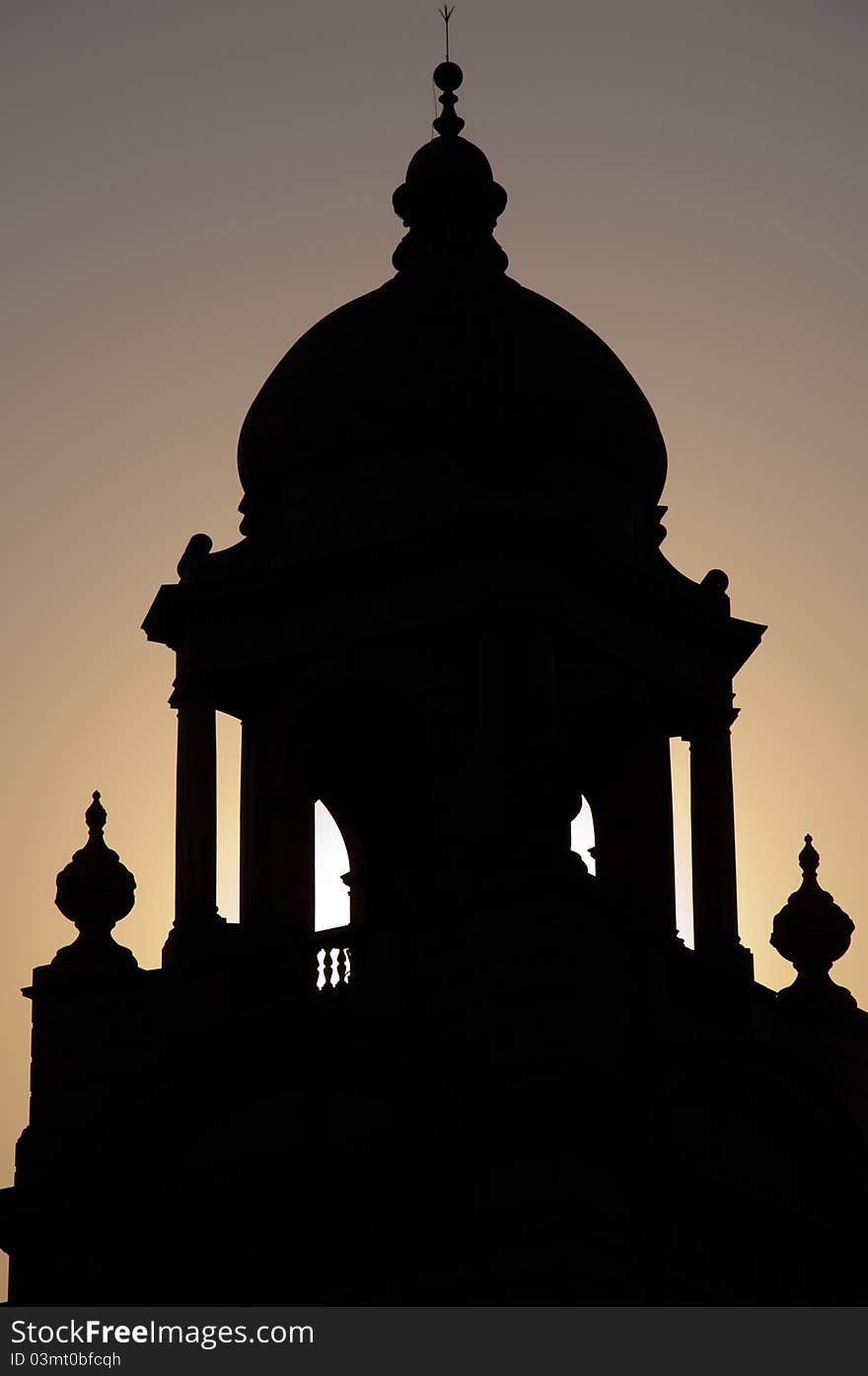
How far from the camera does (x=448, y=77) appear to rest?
169 ft

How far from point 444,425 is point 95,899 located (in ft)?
26.2

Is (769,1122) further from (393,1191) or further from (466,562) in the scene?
(466,562)

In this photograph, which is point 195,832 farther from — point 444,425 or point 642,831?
point 444,425

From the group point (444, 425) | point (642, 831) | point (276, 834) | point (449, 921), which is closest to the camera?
point (449, 921)

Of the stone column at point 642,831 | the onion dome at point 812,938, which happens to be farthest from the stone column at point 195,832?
the onion dome at point 812,938

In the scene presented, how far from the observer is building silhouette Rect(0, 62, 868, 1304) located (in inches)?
1638

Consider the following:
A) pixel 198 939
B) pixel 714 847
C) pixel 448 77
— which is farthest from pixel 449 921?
pixel 448 77

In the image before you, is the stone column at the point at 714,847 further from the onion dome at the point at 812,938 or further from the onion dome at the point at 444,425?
the onion dome at the point at 444,425

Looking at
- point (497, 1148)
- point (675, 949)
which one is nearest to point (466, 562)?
point (675, 949)

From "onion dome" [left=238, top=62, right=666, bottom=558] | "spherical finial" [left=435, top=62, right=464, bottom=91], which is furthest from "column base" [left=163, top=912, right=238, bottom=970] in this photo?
"spherical finial" [left=435, top=62, right=464, bottom=91]

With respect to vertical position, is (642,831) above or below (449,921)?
above

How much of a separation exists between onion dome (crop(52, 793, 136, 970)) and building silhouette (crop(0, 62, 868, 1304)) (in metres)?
0.04

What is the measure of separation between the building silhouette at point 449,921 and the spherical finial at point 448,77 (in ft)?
0.25

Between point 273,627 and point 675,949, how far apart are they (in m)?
6.94
